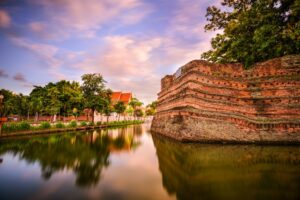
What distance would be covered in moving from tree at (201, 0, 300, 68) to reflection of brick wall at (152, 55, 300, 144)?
2.89m

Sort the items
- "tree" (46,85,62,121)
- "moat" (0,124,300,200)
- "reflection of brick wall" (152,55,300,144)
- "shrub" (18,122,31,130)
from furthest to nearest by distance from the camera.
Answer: "tree" (46,85,62,121), "shrub" (18,122,31,130), "reflection of brick wall" (152,55,300,144), "moat" (0,124,300,200)

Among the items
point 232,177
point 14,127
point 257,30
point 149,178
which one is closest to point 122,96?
point 14,127

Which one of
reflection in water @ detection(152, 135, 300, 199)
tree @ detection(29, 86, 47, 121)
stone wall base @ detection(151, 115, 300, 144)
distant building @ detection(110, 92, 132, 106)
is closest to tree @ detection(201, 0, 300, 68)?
stone wall base @ detection(151, 115, 300, 144)

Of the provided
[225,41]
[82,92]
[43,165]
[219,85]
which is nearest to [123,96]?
→ [82,92]

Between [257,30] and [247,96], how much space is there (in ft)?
20.5

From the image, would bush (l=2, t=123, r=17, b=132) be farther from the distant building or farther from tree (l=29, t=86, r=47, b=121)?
the distant building

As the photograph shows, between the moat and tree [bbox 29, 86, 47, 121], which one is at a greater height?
tree [bbox 29, 86, 47, 121]

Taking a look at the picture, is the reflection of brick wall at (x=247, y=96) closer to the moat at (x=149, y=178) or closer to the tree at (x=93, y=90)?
the moat at (x=149, y=178)

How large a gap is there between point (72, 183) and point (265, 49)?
20.5 metres

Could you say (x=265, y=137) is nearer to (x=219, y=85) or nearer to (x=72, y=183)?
(x=219, y=85)

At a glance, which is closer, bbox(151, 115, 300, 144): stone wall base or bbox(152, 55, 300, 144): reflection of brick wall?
bbox(151, 115, 300, 144): stone wall base

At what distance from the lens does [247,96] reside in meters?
17.4

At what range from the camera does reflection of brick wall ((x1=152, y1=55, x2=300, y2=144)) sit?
15.7 metres

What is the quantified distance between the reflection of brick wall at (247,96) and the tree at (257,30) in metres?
2.89
